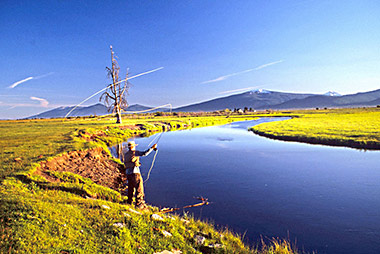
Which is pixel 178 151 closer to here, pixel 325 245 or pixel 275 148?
pixel 275 148

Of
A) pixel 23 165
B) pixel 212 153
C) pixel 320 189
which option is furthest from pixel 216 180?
pixel 23 165

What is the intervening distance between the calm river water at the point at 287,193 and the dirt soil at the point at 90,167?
264 centimetres

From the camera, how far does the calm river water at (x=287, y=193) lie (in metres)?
9.39

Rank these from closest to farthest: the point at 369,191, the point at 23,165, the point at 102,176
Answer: the point at 23,165 < the point at 369,191 < the point at 102,176

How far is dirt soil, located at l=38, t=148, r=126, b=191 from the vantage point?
1379 cm

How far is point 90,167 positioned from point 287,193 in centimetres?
1432

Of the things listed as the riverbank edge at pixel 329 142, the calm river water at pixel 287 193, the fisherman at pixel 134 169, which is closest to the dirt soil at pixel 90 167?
the calm river water at pixel 287 193

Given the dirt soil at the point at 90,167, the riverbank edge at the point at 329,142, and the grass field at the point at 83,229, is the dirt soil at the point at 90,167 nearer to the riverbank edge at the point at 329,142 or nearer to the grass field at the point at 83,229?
the grass field at the point at 83,229

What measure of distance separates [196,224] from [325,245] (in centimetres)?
536

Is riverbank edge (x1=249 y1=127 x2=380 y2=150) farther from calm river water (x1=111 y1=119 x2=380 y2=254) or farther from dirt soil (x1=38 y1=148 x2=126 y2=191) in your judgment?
dirt soil (x1=38 y1=148 x2=126 y2=191)

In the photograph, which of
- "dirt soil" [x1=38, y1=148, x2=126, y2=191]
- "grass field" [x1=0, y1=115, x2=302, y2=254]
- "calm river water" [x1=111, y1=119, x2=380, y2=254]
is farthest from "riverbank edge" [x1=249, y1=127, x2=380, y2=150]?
"dirt soil" [x1=38, y1=148, x2=126, y2=191]

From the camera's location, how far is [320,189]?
1407 centimetres

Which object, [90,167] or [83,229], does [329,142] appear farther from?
[83,229]

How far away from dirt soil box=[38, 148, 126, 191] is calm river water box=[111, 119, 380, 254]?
2636 millimetres
